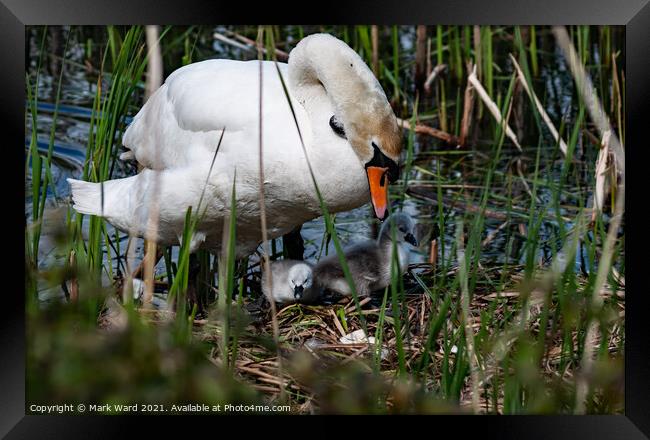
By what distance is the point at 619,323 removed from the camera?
9.56ft

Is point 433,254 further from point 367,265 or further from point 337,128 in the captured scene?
point 337,128

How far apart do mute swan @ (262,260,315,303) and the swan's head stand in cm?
57

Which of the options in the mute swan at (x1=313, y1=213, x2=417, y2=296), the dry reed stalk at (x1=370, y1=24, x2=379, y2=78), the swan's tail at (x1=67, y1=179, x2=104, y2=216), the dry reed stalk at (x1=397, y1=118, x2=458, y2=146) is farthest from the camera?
the dry reed stalk at (x1=397, y1=118, x2=458, y2=146)

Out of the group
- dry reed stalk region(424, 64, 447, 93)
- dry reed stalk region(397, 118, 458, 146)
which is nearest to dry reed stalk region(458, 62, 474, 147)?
dry reed stalk region(397, 118, 458, 146)

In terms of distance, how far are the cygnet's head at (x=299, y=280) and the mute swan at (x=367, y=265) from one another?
18 cm

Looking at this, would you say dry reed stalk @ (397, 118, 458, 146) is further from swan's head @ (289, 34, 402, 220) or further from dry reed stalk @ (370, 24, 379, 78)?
swan's head @ (289, 34, 402, 220)

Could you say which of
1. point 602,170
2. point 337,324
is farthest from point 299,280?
point 602,170

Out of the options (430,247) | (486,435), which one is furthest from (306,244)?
(486,435)

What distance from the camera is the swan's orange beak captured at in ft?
9.47

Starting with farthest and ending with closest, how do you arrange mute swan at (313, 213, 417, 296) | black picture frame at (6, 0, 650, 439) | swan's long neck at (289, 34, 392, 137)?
mute swan at (313, 213, 417, 296), swan's long neck at (289, 34, 392, 137), black picture frame at (6, 0, 650, 439)

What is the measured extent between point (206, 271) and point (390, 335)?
0.75 m

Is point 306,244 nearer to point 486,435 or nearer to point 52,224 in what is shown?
point 486,435

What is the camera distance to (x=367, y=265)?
3684 mm
